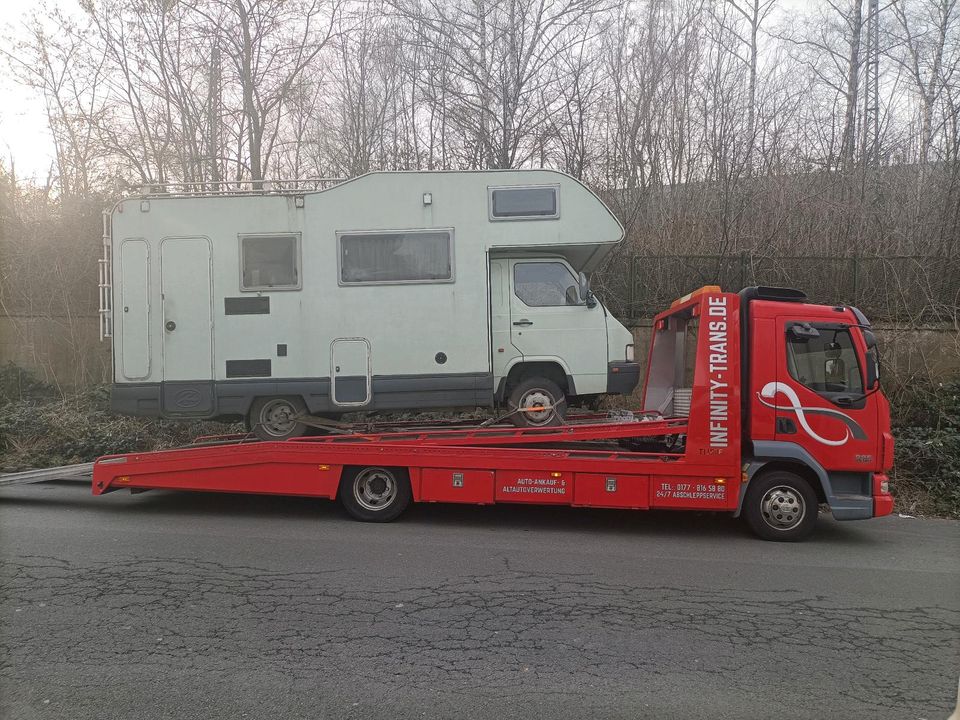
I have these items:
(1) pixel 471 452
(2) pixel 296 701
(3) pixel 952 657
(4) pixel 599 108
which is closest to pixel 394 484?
(1) pixel 471 452

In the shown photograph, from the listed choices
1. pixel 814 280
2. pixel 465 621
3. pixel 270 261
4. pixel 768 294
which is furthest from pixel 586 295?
pixel 814 280

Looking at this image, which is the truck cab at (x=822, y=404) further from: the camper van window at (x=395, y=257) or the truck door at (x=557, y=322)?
the camper van window at (x=395, y=257)

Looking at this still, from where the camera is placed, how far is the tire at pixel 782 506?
673 centimetres

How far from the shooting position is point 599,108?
16031 millimetres

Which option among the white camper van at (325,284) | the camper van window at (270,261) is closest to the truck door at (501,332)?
the white camper van at (325,284)

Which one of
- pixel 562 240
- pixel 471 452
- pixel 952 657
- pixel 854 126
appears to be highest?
pixel 854 126

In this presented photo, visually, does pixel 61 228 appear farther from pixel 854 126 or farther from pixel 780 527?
Result: pixel 854 126

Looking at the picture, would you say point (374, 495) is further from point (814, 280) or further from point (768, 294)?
point (814, 280)

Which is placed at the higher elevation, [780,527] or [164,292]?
[164,292]

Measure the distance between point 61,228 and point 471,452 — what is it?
12891 mm

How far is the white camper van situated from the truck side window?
233cm

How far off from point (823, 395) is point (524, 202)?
151 inches

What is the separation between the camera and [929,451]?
9.34 meters

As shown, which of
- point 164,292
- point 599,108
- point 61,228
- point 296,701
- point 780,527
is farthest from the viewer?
point 599,108
